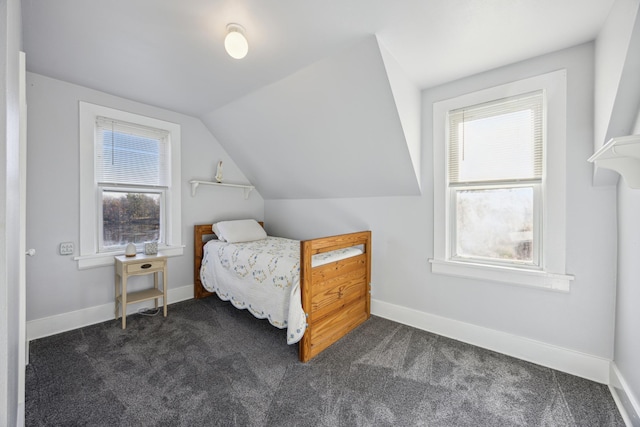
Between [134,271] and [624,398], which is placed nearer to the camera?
[624,398]

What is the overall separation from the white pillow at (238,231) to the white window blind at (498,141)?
2.37 meters

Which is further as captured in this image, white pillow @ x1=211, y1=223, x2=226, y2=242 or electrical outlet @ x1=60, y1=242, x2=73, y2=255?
white pillow @ x1=211, y1=223, x2=226, y2=242

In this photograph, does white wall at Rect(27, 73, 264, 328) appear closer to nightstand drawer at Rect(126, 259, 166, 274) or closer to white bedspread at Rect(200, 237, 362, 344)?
nightstand drawer at Rect(126, 259, 166, 274)

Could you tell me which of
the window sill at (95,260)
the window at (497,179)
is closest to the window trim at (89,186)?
the window sill at (95,260)

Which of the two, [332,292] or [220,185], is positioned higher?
[220,185]

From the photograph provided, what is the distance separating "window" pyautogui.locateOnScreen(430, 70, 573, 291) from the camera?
1.84 meters

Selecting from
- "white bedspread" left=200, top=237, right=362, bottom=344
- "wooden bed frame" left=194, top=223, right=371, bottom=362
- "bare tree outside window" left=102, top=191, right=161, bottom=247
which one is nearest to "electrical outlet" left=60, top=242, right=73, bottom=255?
"bare tree outside window" left=102, top=191, right=161, bottom=247

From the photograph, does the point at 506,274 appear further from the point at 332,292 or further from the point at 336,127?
the point at 336,127

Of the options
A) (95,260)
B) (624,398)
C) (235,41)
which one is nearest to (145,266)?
(95,260)

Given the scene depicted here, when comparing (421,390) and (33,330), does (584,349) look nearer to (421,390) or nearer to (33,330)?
(421,390)

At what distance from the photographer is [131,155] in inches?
111

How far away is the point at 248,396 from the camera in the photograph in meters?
1.59

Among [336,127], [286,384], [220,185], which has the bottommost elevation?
[286,384]

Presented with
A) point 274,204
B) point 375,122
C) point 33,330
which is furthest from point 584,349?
point 33,330
